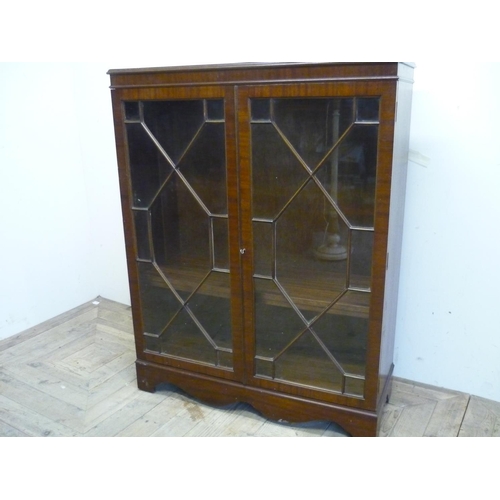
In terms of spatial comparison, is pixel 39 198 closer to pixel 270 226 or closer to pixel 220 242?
pixel 220 242

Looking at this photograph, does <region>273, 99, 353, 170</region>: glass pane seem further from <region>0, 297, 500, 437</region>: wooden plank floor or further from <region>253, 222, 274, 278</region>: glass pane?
<region>0, 297, 500, 437</region>: wooden plank floor

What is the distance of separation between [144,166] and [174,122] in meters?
0.15

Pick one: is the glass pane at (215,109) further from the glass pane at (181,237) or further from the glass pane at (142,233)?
the glass pane at (142,233)

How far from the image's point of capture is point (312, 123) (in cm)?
103

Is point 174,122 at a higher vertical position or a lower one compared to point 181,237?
higher

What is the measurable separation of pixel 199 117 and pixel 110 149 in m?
0.81

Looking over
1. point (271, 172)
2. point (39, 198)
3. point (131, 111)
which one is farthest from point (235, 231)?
point (39, 198)

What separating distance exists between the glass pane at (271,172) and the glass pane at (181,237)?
6.5 inches

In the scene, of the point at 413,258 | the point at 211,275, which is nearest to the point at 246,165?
the point at 211,275

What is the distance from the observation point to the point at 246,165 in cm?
109

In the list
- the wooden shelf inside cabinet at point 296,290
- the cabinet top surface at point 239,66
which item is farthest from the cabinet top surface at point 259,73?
the wooden shelf inside cabinet at point 296,290

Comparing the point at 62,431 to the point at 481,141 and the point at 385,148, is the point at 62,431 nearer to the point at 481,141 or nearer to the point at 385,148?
the point at 385,148

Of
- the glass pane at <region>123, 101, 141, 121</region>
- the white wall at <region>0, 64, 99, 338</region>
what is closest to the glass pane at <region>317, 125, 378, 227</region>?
the glass pane at <region>123, 101, 141, 121</region>

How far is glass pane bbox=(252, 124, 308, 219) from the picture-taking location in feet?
3.50
